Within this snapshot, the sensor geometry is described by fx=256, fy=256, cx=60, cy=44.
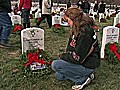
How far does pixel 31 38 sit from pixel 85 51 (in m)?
1.66

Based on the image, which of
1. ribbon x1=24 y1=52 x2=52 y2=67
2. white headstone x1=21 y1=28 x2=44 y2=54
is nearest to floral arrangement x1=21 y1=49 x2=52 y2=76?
ribbon x1=24 y1=52 x2=52 y2=67

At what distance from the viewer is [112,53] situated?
5.70 metres

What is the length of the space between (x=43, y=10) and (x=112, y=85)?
572 cm

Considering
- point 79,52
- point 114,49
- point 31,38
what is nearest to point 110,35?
point 114,49

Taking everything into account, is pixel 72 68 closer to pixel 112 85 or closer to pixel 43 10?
pixel 112 85

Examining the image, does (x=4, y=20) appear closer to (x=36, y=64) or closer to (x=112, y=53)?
(x=36, y=64)

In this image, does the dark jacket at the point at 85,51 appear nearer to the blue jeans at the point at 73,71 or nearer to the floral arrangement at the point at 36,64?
the blue jeans at the point at 73,71

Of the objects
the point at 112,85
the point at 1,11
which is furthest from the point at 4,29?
the point at 112,85

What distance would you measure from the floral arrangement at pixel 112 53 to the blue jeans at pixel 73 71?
1.54 m

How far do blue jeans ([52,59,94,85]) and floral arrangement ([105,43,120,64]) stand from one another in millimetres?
1536

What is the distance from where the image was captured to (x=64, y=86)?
4418 mm

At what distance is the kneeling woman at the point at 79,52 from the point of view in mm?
3965

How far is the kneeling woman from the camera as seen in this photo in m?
3.96

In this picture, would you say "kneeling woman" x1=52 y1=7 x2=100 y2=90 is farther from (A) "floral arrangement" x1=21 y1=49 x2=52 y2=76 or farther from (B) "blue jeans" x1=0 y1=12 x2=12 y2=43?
(B) "blue jeans" x1=0 y1=12 x2=12 y2=43
